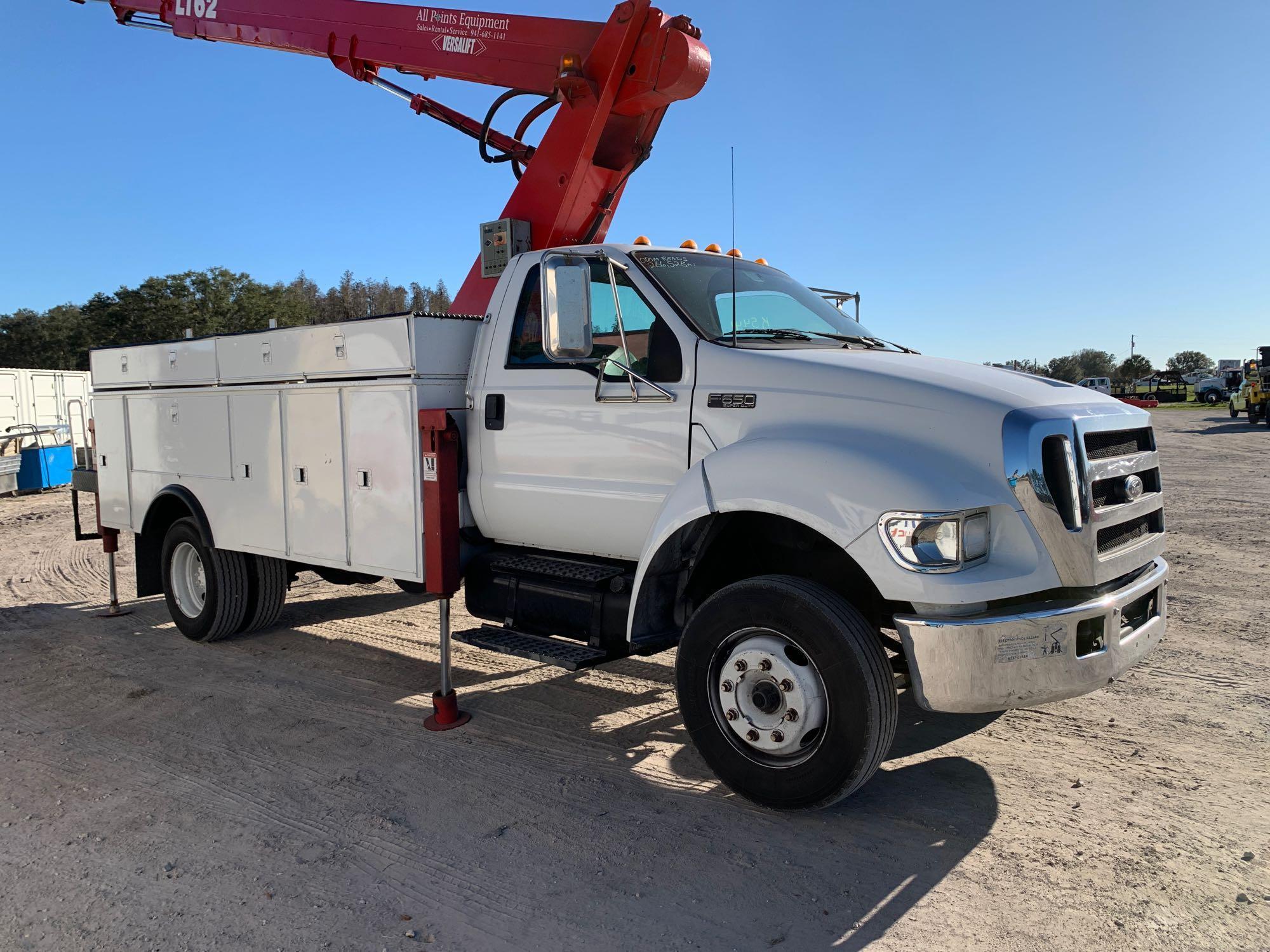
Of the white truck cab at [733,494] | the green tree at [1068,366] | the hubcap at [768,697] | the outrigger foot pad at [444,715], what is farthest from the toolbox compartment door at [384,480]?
the green tree at [1068,366]

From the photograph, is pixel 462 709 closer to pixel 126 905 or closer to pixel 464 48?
pixel 126 905

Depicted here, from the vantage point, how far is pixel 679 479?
4.18 meters

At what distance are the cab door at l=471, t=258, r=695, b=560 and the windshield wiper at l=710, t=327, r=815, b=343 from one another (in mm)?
294

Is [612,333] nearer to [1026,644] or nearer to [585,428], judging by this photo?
[585,428]

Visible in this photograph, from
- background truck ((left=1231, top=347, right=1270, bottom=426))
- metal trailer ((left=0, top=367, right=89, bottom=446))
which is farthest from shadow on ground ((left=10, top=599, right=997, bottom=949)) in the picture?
background truck ((left=1231, top=347, right=1270, bottom=426))

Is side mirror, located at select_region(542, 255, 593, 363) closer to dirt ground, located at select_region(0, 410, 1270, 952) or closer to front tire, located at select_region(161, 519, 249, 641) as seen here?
dirt ground, located at select_region(0, 410, 1270, 952)

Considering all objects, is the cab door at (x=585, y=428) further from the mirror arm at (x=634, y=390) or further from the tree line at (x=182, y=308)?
the tree line at (x=182, y=308)

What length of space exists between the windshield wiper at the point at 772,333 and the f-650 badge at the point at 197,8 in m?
6.20

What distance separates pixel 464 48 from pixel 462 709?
488cm

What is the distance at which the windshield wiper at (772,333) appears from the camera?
4.34m

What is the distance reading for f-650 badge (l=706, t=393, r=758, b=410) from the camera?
3.96 metres

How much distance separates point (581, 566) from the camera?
15.4 ft

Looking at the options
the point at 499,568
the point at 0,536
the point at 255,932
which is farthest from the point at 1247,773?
the point at 0,536

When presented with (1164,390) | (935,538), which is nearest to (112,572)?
(935,538)
